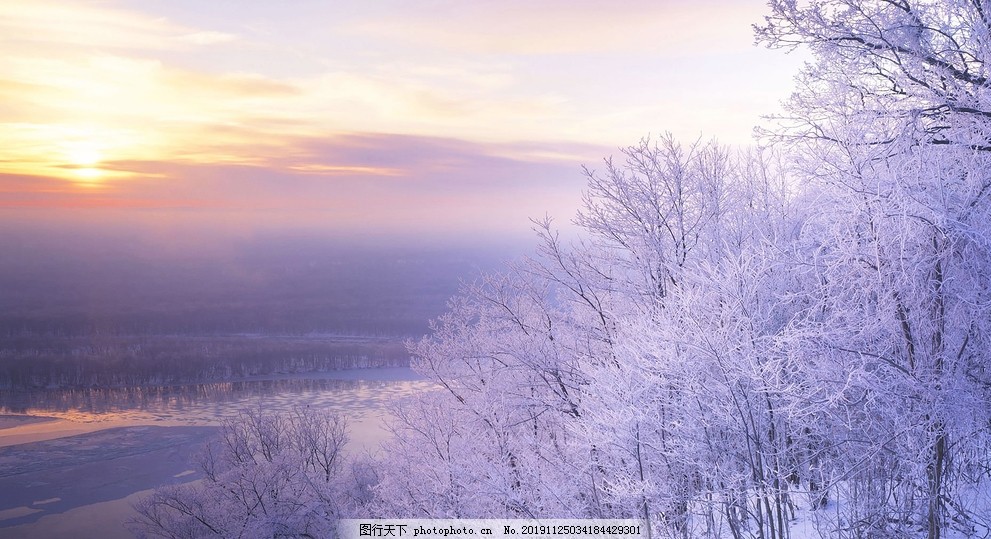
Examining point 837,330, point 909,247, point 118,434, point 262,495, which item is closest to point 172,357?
point 118,434

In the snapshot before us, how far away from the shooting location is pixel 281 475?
2444 cm

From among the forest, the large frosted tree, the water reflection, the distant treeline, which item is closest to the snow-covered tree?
the forest

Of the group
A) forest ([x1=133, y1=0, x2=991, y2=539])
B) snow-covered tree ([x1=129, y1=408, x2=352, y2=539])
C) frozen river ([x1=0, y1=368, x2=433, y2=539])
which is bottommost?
frozen river ([x1=0, y1=368, x2=433, y2=539])

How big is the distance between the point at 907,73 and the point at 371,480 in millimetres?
23504

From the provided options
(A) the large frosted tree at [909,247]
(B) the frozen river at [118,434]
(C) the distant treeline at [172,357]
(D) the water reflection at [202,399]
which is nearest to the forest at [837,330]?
(A) the large frosted tree at [909,247]

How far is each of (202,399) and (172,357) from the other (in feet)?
76.3

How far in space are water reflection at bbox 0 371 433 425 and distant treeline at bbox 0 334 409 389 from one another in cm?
461

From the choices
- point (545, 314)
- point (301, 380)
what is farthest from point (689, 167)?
point (301, 380)

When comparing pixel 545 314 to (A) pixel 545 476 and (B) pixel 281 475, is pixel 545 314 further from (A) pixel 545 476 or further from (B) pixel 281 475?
(B) pixel 281 475

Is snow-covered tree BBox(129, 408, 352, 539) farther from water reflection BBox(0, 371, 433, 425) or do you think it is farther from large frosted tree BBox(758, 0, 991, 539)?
large frosted tree BBox(758, 0, 991, 539)

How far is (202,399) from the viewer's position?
5597 cm

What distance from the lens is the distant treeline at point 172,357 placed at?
220 feet

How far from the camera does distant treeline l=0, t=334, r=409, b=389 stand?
67125 mm

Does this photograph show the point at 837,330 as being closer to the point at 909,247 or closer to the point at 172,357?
the point at 909,247
